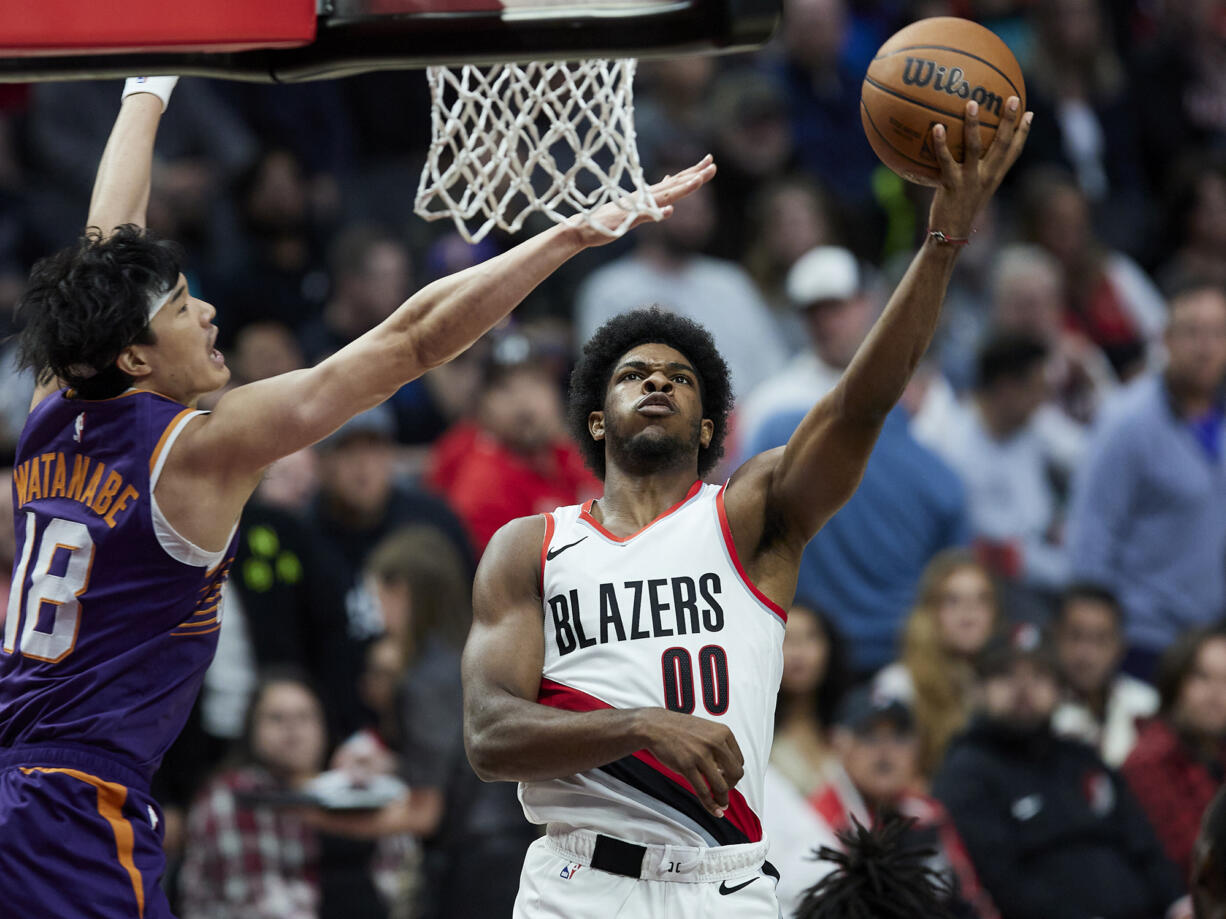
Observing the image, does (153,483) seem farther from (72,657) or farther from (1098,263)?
(1098,263)

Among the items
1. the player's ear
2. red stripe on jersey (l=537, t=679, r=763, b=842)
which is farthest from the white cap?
the player's ear

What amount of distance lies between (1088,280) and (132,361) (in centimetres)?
883

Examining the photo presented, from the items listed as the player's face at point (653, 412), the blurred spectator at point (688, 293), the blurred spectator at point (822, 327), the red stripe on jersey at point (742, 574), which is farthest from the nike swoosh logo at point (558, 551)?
the blurred spectator at point (688, 293)

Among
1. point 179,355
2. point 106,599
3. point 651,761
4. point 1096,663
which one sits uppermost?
point 1096,663

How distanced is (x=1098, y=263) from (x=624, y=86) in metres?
7.76

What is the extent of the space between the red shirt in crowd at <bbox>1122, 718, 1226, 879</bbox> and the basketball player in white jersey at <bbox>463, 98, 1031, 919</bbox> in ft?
13.0

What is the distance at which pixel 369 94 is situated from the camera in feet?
38.1

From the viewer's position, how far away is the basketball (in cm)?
451

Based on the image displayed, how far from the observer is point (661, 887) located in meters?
4.53

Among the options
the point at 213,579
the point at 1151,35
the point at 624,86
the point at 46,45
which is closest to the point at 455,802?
the point at 213,579

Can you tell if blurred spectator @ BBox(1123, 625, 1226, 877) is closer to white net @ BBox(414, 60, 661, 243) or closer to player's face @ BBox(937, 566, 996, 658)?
player's face @ BBox(937, 566, 996, 658)

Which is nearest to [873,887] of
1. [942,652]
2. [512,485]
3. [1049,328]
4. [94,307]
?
[94,307]

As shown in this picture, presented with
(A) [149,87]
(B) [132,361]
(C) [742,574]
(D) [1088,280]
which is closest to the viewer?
(B) [132,361]

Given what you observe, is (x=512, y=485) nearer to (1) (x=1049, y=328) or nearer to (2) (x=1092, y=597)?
(2) (x=1092, y=597)
